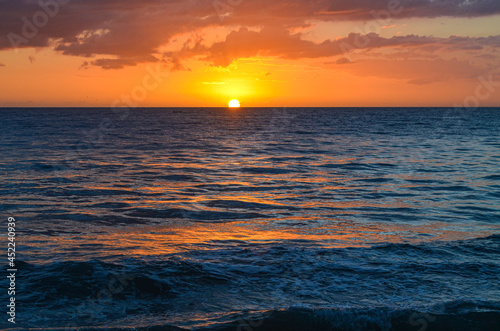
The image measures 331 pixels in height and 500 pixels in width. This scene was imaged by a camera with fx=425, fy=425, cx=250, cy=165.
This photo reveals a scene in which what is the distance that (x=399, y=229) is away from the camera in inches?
540

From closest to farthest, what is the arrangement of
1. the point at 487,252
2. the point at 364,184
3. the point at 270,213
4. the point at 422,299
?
the point at 422,299
the point at 487,252
the point at 270,213
the point at 364,184

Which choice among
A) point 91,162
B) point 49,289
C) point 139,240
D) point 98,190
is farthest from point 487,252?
point 91,162

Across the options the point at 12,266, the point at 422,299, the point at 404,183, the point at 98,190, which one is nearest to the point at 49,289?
the point at 12,266

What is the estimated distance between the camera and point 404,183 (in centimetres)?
2295

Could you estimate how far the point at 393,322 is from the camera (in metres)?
7.48

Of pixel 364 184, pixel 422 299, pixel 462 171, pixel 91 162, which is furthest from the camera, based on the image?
pixel 91 162

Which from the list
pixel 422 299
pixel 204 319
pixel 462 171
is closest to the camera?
pixel 204 319

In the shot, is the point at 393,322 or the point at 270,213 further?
the point at 270,213

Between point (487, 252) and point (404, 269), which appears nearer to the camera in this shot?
point (404, 269)

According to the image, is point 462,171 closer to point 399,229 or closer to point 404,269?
point 399,229

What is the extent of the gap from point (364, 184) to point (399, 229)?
9050 millimetres

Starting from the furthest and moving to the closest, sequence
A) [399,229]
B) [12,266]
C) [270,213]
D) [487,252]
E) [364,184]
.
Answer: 1. [364,184]
2. [270,213]
3. [399,229]
4. [487,252]
5. [12,266]

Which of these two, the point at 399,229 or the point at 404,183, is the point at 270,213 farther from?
the point at 404,183

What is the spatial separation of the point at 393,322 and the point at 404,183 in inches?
654
